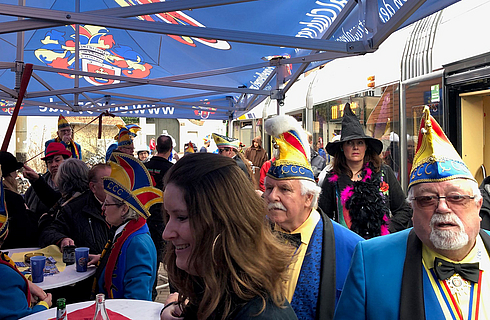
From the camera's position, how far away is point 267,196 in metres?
2.38

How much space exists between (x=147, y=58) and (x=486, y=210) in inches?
197

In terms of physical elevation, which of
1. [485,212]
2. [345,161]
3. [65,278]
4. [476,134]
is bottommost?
[65,278]

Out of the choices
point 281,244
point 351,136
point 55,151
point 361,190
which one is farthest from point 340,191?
point 55,151

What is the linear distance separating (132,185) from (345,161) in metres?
1.97

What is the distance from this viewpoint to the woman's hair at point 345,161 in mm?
3643

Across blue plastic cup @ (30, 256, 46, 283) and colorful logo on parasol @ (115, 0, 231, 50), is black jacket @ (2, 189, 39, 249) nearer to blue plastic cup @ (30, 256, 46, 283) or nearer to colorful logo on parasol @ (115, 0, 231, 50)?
blue plastic cup @ (30, 256, 46, 283)

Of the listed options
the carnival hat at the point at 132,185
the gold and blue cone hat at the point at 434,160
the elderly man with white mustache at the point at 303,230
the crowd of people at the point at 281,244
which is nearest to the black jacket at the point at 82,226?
the crowd of people at the point at 281,244

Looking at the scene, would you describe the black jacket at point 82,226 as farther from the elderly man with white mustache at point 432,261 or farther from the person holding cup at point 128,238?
the elderly man with white mustache at point 432,261

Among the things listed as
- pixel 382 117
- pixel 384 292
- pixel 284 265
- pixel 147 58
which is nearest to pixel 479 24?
pixel 382 117

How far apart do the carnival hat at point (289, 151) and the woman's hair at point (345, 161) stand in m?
1.17

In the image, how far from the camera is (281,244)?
1.29 meters

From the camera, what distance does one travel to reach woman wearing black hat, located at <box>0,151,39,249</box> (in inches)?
145

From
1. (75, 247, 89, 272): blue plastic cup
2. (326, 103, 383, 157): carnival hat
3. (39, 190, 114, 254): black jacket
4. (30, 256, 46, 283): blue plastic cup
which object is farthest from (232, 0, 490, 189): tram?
(30, 256, 46, 283): blue plastic cup

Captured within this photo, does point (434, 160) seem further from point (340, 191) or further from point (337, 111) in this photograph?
point (337, 111)
